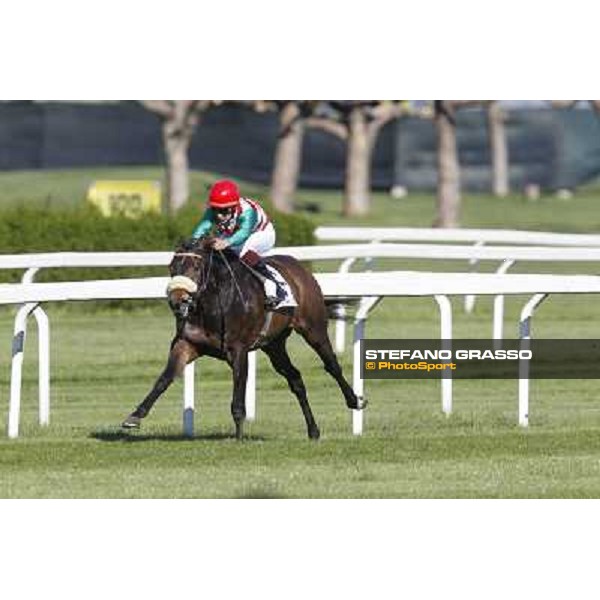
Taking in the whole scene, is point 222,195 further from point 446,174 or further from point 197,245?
point 446,174

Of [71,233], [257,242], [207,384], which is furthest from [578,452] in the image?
[71,233]

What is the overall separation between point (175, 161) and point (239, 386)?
23241 mm

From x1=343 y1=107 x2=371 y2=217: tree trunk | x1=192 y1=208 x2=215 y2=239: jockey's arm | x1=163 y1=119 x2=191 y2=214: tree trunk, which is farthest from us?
x1=343 y1=107 x2=371 y2=217: tree trunk

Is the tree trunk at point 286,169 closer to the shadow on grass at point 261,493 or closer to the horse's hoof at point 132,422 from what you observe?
the horse's hoof at point 132,422

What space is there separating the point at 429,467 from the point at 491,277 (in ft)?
7.17

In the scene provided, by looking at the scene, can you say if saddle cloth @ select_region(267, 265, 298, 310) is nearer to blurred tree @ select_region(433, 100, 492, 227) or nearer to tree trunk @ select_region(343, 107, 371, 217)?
blurred tree @ select_region(433, 100, 492, 227)

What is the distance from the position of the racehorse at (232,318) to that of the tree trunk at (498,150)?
119ft

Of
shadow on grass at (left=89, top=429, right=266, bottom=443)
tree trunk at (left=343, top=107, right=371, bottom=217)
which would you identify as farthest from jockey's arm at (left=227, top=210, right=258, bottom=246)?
tree trunk at (left=343, top=107, right=371, bottom=217)

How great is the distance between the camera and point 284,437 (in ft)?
41.4

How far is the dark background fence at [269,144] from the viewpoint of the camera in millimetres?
48969

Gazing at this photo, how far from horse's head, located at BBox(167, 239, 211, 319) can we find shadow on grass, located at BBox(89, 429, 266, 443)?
0.84m

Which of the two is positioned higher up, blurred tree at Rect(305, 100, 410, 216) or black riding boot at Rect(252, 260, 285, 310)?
blurred tree at Rect(305, 100, 410, 216)

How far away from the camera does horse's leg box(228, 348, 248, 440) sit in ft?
39.4

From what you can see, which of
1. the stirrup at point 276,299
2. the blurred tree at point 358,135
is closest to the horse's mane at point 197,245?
the stirrup at point 276,299
